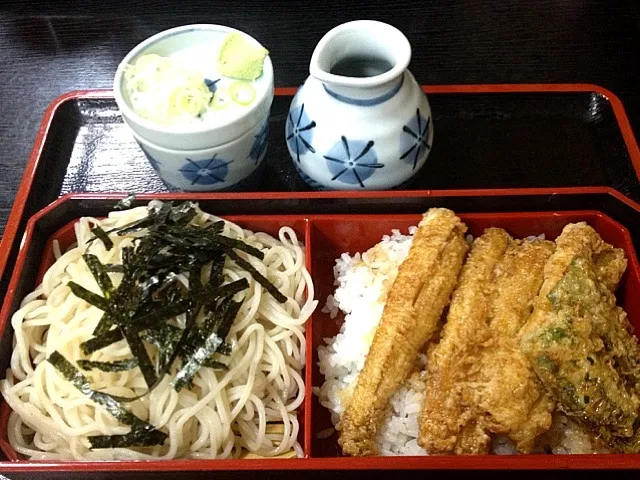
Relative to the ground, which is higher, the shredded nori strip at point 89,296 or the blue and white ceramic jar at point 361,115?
the blue and white ceramic jar at point 361,115

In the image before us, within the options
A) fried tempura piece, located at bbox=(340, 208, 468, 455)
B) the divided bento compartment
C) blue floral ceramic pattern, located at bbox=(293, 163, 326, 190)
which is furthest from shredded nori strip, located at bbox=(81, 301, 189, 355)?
blue floral ceramic pattern, located at bbox=(293, 163, 326, 190)

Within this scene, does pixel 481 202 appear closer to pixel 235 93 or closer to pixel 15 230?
pixel 235 93

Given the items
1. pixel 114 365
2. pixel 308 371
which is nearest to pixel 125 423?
pixel 114 365

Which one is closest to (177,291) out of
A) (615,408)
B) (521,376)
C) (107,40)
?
(521,376)

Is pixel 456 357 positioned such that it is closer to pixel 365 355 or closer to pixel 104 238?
pixel 365 355

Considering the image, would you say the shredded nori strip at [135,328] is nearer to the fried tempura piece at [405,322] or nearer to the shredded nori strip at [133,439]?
the shredded nori strip at [133,439]

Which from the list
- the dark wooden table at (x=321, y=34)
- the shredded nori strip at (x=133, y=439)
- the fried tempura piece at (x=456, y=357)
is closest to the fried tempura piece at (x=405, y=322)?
the fried tempura piece at (x=456, y=357)

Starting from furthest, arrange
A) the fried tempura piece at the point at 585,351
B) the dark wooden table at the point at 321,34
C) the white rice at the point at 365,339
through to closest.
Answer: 1. the dark wooden table at the point at 321,34
2. the white rice at the point at 365,339
3. the fried tempura piece at the point at 585,351
